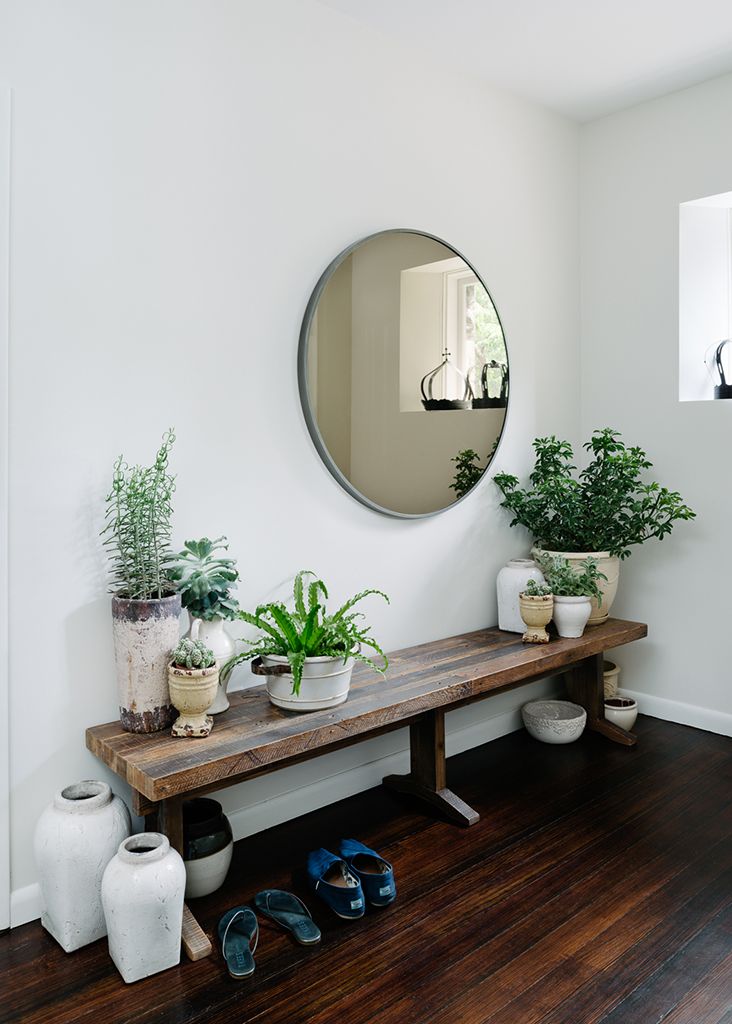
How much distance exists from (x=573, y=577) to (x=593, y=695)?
1.97 feet

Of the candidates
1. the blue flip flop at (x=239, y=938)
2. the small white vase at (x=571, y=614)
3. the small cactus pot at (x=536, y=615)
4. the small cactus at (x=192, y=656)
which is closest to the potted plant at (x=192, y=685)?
the small cactus at (x=192, y=656)

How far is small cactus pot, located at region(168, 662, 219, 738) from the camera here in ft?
6.12

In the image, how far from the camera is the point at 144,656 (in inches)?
74.8

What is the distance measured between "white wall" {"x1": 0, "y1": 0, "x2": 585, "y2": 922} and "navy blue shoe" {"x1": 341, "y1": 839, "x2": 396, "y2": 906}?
1.33 ft

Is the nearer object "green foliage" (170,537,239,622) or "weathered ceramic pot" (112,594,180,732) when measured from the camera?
"weathered ceramic pot" (112,594,180,732)

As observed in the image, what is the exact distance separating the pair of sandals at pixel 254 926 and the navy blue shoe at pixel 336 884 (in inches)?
2.4

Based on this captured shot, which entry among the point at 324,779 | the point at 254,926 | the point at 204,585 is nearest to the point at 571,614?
the point at 324,779

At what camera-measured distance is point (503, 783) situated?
269cm

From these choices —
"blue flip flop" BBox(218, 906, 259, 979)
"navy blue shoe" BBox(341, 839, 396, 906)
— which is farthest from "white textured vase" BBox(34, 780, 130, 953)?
"navy blue shoe" BBox(341, 839, 396, 906)

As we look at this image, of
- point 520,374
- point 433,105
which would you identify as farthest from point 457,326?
point 433,105

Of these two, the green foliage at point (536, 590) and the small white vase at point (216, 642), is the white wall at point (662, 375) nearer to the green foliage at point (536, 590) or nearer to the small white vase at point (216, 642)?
the green foliage at point (536, 590)

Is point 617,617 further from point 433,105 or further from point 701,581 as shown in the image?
point 433,105

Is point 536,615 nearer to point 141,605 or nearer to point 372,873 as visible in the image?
point 372,873

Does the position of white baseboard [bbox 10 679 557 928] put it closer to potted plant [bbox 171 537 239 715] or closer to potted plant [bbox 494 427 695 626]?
potted plant [bbox 171 537 239 715]
